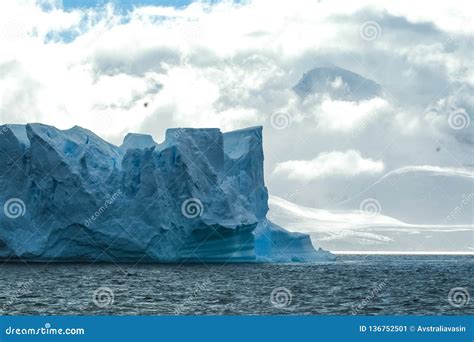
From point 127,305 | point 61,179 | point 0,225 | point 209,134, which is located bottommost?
point 127,305

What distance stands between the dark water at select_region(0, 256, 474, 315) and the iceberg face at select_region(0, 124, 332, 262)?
209 cm

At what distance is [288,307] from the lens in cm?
2348

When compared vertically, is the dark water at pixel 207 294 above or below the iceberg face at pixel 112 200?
below

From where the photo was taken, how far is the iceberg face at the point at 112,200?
4066cm

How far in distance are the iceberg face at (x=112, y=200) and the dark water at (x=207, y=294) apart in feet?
6.87

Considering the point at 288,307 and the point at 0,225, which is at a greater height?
the point at 0,225

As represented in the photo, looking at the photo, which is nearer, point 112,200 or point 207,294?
point 207,294

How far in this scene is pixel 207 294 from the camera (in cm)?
2759

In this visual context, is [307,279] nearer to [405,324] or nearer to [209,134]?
[209,134]

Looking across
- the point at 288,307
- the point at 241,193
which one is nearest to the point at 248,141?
the point at 241,193

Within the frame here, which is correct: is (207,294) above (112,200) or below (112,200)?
below

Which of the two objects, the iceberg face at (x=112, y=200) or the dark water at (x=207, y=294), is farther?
the iceberg face at (x=112, y=200)

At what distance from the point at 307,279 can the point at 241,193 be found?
1068 centimetres

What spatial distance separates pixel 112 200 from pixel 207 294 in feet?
48.1
